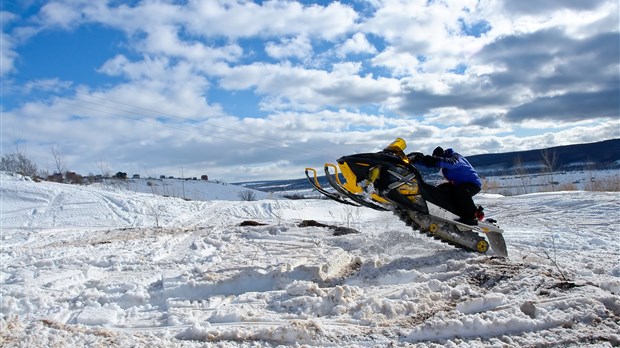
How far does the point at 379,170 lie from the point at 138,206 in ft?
48.1

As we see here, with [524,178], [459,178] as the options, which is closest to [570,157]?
[524,178]

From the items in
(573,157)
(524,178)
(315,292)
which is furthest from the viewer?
(573,157)

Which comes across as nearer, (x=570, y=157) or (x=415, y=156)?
(x=415, y=156)

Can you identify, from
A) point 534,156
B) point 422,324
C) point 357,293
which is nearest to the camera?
point 422,324

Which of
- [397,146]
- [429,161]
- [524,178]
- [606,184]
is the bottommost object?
[606,184]

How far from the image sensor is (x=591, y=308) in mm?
3379

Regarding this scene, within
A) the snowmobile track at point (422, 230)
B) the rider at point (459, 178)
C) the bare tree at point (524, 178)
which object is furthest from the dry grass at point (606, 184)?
the snowmobile track at point (422, 230)

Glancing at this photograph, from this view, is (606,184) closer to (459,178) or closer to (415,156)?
(459,178)

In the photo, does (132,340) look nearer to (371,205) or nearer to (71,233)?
(371,205)

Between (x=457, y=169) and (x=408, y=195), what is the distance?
0.75 metres

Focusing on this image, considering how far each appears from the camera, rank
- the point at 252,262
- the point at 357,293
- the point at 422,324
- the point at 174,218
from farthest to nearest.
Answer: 1. the point at 174,218
2. the point at 252,262
3. the point at 357,293
4. the point at 422,324

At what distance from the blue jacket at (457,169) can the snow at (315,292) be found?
0.95 m

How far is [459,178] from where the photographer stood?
19.9 ft

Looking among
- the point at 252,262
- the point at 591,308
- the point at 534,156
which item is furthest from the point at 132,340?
the point at 534,156
